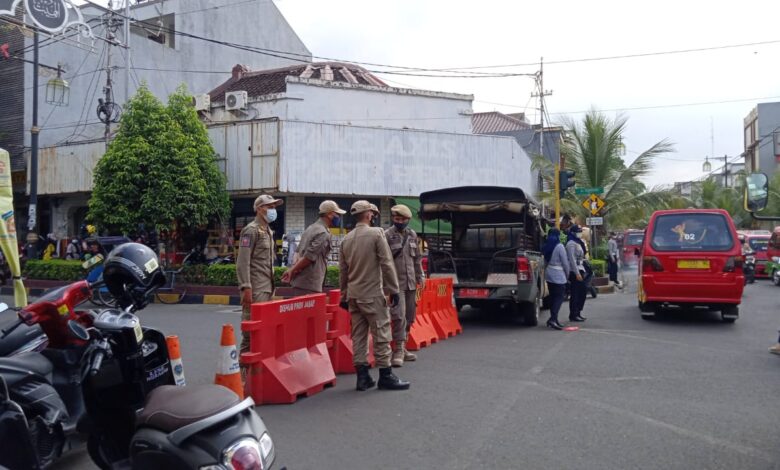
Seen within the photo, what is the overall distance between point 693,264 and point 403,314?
588 centimetres

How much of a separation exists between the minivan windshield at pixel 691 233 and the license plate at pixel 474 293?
3.10 meters

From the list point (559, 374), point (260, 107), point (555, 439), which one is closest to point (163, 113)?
point (260, 107)

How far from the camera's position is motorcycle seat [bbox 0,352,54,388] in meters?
3.77

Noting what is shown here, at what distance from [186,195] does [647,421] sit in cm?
1375

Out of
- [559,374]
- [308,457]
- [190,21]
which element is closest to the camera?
[308,457]

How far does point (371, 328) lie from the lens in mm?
6336

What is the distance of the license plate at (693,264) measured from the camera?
10.6 metres

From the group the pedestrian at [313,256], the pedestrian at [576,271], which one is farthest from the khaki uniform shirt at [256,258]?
the pedestrian at [576,271]

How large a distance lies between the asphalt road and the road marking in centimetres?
1

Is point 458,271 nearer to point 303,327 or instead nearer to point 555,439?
point 303,327

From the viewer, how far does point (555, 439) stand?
4.78 m

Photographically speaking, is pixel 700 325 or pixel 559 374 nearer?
pixel 559 374

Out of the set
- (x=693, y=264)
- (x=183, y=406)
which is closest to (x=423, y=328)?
(x=693, y=264)

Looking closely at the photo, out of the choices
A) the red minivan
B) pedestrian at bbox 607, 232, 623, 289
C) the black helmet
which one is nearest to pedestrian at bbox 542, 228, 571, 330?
the red minivan
